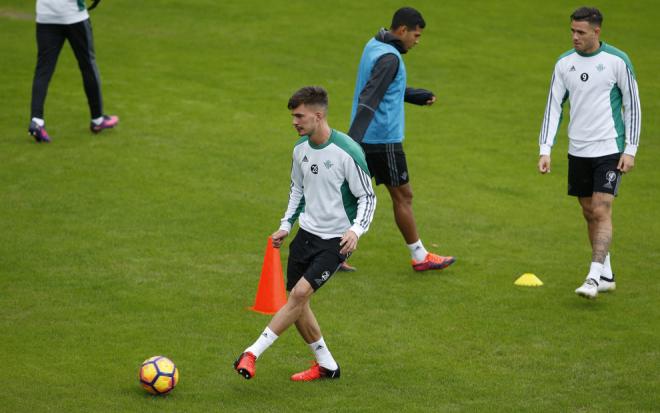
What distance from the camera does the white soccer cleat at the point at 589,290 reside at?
8438 millimetres

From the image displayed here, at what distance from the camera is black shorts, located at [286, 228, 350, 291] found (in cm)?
688

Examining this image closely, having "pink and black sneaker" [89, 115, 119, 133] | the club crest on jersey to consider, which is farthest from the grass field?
the club crest on jersey

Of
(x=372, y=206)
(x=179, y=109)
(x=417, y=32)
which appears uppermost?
(x=417, y=32)

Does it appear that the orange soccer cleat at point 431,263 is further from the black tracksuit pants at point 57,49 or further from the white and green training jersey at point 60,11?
the white and green training jersey at point 60,11

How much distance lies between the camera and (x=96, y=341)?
7.64 metres

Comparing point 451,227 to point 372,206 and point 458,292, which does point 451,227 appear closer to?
point 458,292

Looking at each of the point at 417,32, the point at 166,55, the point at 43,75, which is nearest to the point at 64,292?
the point at 417,32

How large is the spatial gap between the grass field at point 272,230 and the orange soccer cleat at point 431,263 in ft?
0.38

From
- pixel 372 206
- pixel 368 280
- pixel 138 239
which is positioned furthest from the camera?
pixel 138 239

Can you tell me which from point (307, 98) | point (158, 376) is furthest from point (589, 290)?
point (158, 376)

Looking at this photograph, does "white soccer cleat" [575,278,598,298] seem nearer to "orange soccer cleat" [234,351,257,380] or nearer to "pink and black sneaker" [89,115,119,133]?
"orange soccer cleat" [234,351,257,380]

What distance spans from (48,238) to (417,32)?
4.27 metres

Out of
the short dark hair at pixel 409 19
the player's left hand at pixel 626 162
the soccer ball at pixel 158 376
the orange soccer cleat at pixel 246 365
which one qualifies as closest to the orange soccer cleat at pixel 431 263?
the player's left hand at pixel 626 162

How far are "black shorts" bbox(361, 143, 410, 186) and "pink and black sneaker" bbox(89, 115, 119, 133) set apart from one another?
530 cm
